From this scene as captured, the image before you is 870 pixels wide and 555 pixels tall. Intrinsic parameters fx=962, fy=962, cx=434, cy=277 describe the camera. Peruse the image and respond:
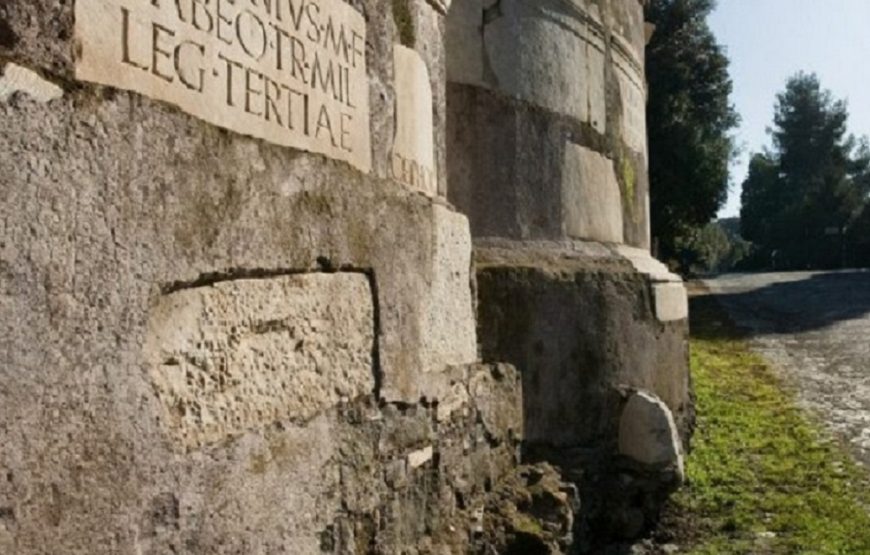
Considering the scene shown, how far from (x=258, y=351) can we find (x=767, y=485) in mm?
3693

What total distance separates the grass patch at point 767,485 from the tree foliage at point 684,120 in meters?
8.87

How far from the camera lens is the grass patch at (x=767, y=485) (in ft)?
13.1

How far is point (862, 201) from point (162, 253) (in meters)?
35.3

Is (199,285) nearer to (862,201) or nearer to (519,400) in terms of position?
(519,400)

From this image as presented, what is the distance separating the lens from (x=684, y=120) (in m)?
15.6

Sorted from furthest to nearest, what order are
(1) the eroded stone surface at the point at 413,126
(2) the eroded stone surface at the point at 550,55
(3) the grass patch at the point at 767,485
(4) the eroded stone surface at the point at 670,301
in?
(4) the eroded stone surface at the point at 670,301 < (3) the grass patch at the point at 767,485 < (2) the eroded stone surface at the point at 550,55 < (1) the eroded stone surface at the point at 413,126

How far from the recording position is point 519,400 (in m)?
3.01

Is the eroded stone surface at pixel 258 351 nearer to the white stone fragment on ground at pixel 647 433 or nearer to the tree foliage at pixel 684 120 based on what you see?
the white stone fragment on ground at pixel 647 433

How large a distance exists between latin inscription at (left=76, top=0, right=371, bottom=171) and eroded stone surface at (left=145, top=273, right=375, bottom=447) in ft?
0.95

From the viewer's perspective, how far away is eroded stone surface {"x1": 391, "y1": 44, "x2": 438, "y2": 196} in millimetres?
2375

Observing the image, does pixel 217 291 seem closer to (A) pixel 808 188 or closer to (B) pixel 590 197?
(B) pixel 590 197

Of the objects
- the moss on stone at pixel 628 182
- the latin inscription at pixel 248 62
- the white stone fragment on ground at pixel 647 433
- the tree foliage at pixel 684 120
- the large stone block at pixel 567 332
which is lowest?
the white stone fragment on ground at pixel 647 433

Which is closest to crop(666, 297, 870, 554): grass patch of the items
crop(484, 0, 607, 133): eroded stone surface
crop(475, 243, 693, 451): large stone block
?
crop(475, 243, 693, 451): large stone block

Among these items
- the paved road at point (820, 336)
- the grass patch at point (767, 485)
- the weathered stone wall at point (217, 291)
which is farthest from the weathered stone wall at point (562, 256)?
the paved road at point (820, 336)
